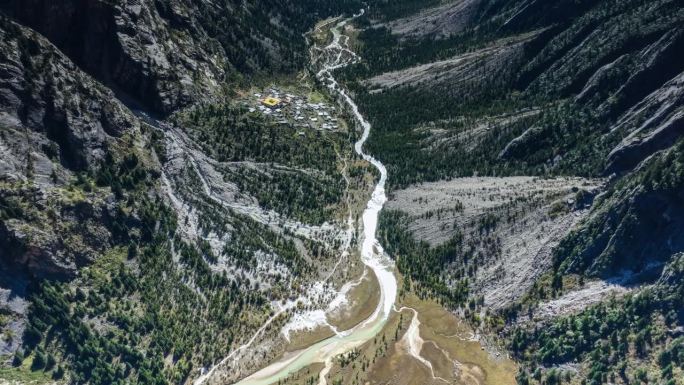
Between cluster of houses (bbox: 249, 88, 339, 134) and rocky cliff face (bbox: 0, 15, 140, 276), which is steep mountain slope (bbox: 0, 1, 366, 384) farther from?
cluster of houses (bbox: 249, 88, 339, 134)

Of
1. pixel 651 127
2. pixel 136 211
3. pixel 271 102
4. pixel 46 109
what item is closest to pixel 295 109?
pixel 271 102

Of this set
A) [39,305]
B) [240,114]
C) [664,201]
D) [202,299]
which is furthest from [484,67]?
[39,305]

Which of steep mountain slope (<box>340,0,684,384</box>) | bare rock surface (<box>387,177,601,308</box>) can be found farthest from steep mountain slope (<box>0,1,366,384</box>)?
steep mountain slope (<box>340,0,684,384</box>)

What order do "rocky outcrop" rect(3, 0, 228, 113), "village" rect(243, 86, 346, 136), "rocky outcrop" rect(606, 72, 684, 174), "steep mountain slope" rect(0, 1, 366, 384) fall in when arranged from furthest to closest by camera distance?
"village" rect(243, 86, 346, 136)
"rocky outcrop" rect(3, 0, 228, 113)
"rocky outcrop" rect(606, 72, 684, 174)
"steep mountain slope" rect(0, 1, 366, 384)

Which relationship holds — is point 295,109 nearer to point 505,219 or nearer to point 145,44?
point 145,44

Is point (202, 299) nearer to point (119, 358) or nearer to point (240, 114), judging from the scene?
point (119, 358)

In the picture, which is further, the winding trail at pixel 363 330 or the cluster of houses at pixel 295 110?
the cluster of houses at pixel 295 110

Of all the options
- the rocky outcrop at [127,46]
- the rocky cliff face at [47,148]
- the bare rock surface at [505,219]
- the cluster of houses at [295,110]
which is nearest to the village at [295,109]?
the cluster of houses at [295,110]

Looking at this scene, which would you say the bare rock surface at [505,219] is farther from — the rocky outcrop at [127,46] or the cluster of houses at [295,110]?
the rocky outcrop at [127,46]
